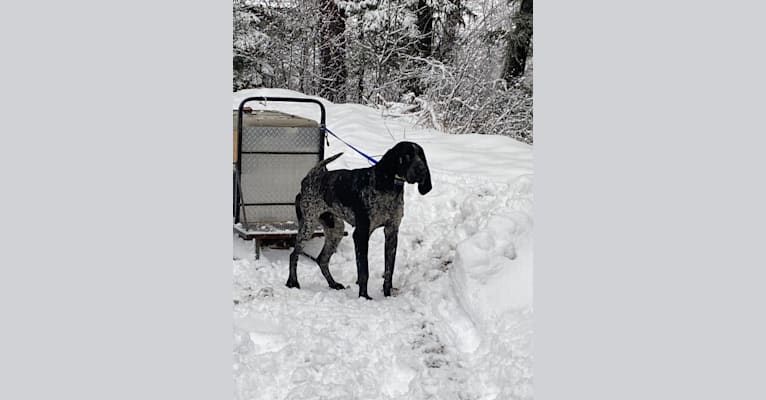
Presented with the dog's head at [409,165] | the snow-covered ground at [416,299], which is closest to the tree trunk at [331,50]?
the snow-covered ground at [416,299]

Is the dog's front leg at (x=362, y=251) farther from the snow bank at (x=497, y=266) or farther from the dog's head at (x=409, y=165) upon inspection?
the snow bank at (x=497, y=266)

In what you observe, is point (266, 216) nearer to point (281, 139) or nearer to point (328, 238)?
point (328, 238)

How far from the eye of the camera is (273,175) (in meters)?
5.00

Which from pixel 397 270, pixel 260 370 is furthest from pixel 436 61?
pixel 260 370

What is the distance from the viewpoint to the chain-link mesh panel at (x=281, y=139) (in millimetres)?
4996

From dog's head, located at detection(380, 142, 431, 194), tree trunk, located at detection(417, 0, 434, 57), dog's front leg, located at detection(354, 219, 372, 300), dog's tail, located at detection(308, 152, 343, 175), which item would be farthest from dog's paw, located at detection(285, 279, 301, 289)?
tree trunk, located at detection(417, 0, 434, 57)

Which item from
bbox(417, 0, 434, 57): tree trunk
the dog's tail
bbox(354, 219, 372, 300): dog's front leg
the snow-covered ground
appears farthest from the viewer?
bbox(417, 0, 434, 57): tree trunk

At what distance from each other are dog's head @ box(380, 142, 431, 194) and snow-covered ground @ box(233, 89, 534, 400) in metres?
0.49

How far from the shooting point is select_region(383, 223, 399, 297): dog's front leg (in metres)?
4.57

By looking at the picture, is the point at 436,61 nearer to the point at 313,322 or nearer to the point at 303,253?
the point at 303,253

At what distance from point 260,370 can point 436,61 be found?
7.79 feet

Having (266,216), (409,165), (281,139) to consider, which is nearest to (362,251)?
(409,165)

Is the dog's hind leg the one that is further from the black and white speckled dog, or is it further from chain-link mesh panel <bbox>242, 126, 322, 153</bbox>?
chain-link mesh panel <bbox>242, 126, 322, 153</bbox>

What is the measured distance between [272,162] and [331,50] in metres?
0.94
